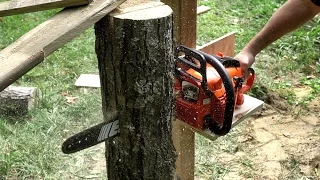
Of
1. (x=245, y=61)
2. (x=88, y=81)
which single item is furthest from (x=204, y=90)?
(x=88, y=81)

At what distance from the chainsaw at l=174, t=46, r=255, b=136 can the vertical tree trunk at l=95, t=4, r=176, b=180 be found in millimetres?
302

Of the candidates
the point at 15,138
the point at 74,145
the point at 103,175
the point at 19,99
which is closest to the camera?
the point at 74,145

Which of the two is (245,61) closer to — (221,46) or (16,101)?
(221,46)

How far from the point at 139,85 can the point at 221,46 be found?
102 centimetres

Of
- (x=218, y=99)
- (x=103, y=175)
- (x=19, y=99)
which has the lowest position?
(x=103, y=175)

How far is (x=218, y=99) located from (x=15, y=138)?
167 centimetres

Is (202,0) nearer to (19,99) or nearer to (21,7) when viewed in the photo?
(19,99)

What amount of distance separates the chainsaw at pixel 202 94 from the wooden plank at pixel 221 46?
0.30m

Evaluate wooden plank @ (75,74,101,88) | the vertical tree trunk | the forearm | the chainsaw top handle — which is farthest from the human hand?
wooden plank @ (75,74,101,88)

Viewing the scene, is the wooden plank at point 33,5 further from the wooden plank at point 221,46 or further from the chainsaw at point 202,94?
the wooden plank at point 221,46

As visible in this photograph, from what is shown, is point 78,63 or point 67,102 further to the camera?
point 78,63

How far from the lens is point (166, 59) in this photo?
4.76ft

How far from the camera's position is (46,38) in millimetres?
1296

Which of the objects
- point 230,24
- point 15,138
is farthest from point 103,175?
point 230,24
